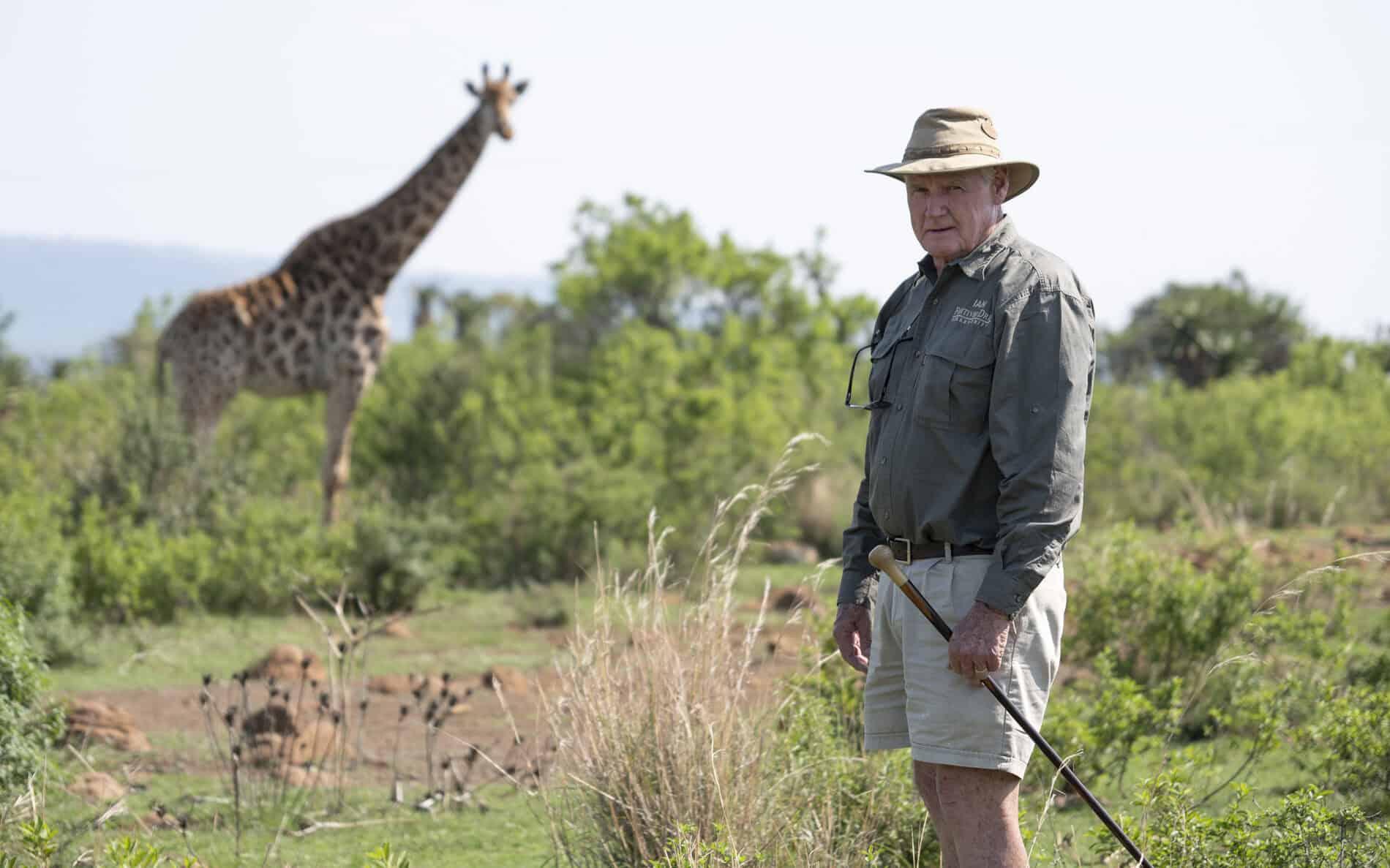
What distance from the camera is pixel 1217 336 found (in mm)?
32031

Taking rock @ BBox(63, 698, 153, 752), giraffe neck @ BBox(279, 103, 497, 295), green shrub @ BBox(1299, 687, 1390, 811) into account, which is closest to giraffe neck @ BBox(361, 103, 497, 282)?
giraffe neck @ BBox(279, 103, 497, 295)

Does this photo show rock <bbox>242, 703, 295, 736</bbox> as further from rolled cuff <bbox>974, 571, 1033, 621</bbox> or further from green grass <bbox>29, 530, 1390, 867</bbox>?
rolled cuff <bbox>974, 571, 1033, 621</bbox>

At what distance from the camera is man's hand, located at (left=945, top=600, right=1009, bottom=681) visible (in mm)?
3332

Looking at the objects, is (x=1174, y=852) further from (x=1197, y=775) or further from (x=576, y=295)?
(x=576, y=295)

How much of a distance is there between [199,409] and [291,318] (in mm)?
1009

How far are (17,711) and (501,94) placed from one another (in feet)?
26.9

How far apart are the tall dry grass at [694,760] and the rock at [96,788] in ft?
6.85

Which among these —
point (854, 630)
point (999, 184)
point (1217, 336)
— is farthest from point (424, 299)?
point (999, 184)

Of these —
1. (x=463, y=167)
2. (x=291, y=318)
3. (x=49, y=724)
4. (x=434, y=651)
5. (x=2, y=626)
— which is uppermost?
(x=463, y=167)

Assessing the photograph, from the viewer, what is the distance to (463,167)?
1253cm

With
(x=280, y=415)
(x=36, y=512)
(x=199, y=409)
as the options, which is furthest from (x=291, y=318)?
(x=280, y=415)

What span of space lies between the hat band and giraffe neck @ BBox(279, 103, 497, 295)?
9.19 metres

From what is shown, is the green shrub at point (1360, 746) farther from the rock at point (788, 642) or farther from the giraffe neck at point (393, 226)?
the giraffe neck at point (393, 226)

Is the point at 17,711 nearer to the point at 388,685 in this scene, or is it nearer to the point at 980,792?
the point at 980,792
